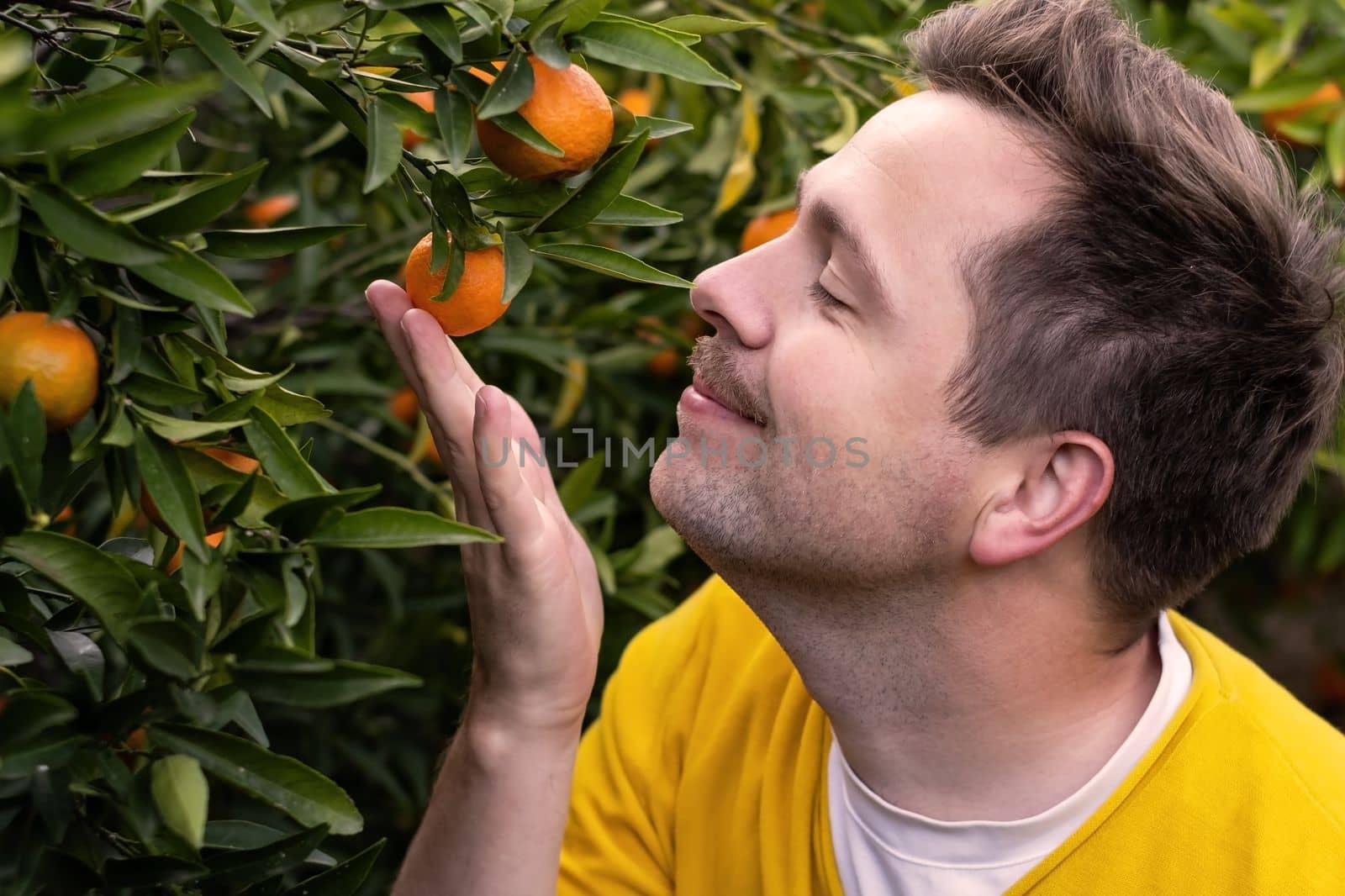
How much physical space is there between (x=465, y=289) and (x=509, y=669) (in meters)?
0.39

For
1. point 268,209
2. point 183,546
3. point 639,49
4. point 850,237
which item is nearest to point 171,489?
point 183,546

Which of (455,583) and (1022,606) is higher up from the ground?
(1022,606)

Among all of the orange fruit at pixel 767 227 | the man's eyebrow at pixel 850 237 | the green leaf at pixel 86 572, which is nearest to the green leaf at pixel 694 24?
the man's eyebrow at pixel 850 237

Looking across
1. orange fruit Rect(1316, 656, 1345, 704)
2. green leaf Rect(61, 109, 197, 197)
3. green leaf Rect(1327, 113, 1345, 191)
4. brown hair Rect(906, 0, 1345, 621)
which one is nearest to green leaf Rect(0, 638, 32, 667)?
green leaf Rect(61, 109, 197, 197)

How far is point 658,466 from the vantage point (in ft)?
3.43

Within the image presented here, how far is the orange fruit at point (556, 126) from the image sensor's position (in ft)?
2.12

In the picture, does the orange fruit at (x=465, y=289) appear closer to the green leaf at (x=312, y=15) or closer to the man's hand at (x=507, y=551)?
the man's hand at (x=507, y=551)

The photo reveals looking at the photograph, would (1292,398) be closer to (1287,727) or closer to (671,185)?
(1287,727)

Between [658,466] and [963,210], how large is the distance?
33 centimetres

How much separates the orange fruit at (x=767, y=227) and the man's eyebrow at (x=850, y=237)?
32 cm

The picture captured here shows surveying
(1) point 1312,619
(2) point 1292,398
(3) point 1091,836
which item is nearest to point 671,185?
(2) point 1292,398

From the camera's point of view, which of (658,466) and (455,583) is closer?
(658,466)

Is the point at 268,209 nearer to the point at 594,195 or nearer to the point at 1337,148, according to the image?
the point at 594,195

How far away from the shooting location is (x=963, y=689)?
1059 mm
